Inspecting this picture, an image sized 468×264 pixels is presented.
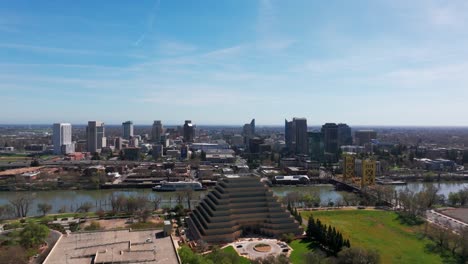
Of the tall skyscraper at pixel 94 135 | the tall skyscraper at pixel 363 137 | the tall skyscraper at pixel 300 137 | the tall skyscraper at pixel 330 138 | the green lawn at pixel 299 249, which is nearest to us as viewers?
the green lawn at pixel 299 249

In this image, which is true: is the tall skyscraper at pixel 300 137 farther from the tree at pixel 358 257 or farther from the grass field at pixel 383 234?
the tree at pixel 358 257

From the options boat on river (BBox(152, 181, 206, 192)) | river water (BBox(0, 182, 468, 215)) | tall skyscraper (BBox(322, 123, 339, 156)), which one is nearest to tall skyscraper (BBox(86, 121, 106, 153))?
river water (BBox(0, 182, 468, 215))

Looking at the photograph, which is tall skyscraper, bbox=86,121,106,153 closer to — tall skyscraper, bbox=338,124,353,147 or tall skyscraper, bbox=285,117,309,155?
tall skyscraper, bbox=285,117,309,155

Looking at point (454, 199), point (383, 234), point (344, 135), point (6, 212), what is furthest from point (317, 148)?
point (6, 212)

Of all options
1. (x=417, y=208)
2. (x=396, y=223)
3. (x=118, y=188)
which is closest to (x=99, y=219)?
(x=118, y=188)

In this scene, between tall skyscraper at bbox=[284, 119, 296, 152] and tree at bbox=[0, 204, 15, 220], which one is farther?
tall skyscraper at bbox=[284, 119, 296, 152]

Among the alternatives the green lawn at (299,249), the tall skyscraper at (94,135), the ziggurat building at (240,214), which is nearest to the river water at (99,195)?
the ziggurat building at (240,214)

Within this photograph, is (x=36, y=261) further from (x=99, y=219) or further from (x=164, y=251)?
(x=99, y=219)
